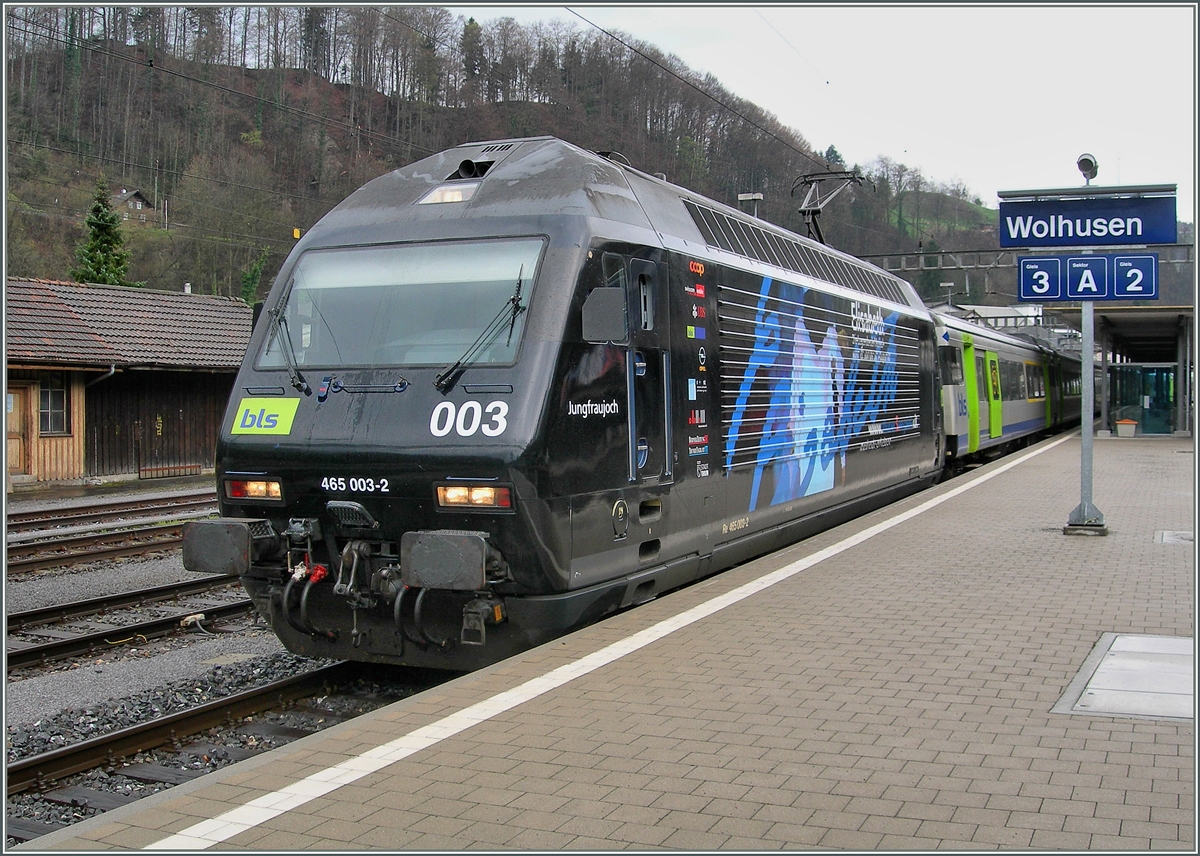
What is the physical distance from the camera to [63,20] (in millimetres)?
38594

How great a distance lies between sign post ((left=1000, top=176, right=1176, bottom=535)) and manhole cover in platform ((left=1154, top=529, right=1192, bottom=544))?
53 centimetres

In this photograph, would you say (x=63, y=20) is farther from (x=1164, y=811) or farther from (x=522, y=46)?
(x=1164, y=811)

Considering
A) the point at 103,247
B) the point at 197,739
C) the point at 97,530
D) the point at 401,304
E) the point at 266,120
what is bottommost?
the point at 197,739

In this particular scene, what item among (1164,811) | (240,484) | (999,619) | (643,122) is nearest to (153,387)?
(643,122)

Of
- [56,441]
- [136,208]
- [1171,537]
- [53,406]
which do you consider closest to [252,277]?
[136,208]

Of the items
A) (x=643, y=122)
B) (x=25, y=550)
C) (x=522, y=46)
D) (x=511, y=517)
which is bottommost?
(x=25, y=550)

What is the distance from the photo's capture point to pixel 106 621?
9.65 meters

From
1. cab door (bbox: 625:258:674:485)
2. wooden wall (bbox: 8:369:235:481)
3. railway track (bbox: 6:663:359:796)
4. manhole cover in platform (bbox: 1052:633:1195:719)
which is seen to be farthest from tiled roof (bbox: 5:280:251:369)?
manhole cover in platform (bbox: 1052:633:1195:719)

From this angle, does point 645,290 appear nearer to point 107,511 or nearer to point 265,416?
point 265,416

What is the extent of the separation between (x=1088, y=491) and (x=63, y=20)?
39.2m

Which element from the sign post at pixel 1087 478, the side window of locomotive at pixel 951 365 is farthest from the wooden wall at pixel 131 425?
the sign post at pixel 1087 478

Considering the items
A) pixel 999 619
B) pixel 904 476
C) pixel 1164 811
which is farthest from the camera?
pixel 904 476

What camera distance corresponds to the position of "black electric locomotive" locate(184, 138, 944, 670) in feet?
21.2

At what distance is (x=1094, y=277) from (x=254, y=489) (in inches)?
355
